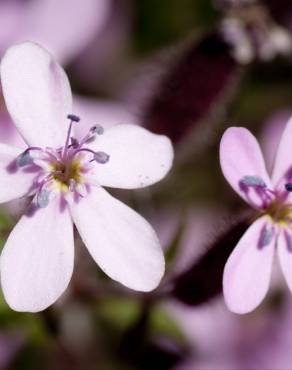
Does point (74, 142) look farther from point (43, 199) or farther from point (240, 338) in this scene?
point (240, 338)

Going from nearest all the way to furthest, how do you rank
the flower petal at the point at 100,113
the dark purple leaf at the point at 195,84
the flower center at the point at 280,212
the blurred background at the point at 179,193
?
the flower center at the point at 280,212 < the blurred background at the point at 179,193 < the dark purple leaf at the point at 195,84 < the flower petal at the point at 100,113

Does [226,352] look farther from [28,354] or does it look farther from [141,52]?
[141,52]

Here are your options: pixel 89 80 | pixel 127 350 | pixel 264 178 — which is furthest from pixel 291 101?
pixel 264 178

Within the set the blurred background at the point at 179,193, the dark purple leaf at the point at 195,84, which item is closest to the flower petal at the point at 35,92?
the blurred background at the point at 179,193

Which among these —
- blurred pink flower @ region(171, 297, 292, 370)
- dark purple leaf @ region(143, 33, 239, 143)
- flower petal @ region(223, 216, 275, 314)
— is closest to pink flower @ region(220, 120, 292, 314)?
flower petal @ region(223, 216, 275, 314)

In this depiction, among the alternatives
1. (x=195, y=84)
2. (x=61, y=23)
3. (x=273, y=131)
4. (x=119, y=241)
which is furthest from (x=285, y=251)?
(x=61, y=23)

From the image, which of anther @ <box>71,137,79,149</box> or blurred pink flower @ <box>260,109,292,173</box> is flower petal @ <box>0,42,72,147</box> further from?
blurred pink flower @ <box>260,109,292,173</box>

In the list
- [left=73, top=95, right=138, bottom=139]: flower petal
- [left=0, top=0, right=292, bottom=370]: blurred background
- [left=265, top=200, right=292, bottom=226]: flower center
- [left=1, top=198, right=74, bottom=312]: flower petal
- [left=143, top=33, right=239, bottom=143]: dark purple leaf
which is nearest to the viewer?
[left=1, top=198, right=74, bottom=312]: flower petal

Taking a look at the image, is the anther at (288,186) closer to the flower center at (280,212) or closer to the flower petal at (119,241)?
the flower center at (280,212)
